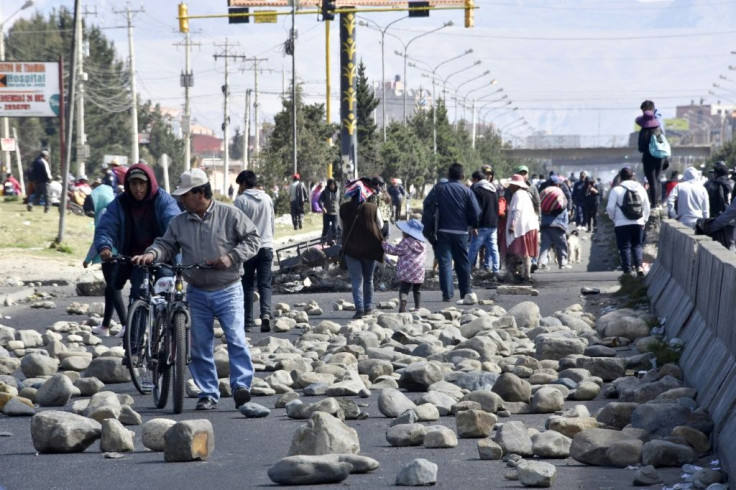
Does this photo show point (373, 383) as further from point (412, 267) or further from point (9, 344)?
point (412, 267)

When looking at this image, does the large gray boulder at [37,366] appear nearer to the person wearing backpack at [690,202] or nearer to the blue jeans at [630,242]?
the blue jeans at [630,242]

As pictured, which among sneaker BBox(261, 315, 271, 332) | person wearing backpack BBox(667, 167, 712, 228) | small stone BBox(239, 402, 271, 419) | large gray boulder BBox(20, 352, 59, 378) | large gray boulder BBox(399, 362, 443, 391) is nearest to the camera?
small stone BBox(239, 402, 271, 419)

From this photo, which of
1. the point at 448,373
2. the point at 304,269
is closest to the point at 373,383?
the point at 448,373

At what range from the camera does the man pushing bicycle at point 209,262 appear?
974 centimetres

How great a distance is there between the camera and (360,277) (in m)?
17.4

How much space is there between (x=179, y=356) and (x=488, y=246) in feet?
45.2

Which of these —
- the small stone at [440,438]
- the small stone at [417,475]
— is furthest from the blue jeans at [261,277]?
the small stone at [417,475]

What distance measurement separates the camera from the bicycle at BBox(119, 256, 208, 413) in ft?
31.8

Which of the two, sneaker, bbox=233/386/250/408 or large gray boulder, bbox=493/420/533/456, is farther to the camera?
sneaker, bbox=233/386/250/408

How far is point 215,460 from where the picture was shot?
26.8ft

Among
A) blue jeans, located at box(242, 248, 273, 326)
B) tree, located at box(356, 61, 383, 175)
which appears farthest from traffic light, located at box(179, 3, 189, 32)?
tree, located at box(356, 61, 383, 175)

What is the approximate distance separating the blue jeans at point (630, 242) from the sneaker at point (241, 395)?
454 inches

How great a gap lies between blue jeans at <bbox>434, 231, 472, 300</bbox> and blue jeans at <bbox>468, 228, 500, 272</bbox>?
116 inches

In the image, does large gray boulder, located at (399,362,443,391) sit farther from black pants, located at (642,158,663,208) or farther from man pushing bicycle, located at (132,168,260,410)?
black pants, located at (642,158,663,208)
